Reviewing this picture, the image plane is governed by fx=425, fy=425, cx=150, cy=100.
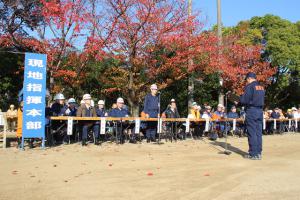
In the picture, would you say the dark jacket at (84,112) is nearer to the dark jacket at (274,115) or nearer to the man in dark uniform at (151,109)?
the man in dark uniform at (151,109)

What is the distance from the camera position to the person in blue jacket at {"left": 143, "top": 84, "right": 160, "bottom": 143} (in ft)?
41.9

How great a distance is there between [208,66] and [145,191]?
42.7 ft


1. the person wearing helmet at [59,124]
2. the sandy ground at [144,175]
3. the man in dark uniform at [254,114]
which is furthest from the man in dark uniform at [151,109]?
the man in dark uniform at [254,114]

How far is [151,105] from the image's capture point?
12812 mm

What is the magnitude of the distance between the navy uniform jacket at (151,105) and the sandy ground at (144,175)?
2.67 metres

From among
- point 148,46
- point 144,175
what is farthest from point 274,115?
point 144,175

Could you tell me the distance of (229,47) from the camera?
22.8 m

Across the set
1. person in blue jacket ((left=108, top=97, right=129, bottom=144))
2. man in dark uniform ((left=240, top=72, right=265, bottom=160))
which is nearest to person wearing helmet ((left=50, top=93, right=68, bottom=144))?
person in blue jacket ((left=108, top=97, right=129, bottom=144))

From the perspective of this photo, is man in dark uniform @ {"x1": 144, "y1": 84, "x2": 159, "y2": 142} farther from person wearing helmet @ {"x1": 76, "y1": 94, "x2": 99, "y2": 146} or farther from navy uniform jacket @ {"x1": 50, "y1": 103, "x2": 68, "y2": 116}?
navy uniform jacket @ {"x1": 50, "y1": 103, "x2": 68, "y2": 116}

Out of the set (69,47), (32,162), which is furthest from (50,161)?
(69,47)

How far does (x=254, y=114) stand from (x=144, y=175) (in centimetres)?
337

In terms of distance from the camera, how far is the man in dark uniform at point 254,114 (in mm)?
9078

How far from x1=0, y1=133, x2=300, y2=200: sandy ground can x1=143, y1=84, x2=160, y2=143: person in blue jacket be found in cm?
267

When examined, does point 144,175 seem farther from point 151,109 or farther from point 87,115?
point 151,109
